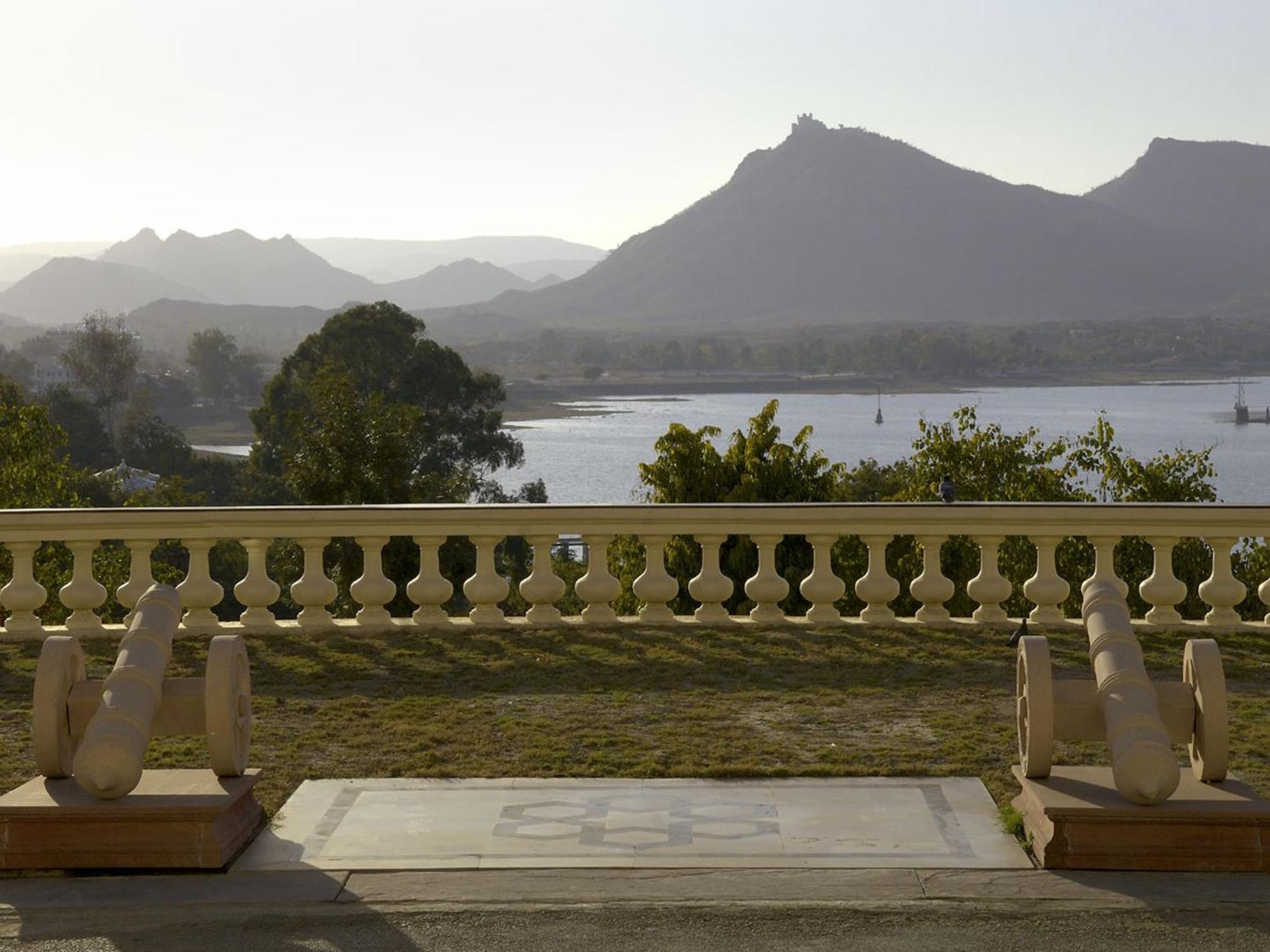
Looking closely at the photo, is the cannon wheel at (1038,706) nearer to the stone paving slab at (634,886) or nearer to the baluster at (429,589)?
the stone paving slab at (634,886)

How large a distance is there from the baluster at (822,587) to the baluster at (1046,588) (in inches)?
52.2

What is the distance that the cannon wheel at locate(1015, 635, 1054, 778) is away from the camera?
5.91 meters

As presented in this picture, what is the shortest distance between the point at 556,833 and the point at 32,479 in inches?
1172

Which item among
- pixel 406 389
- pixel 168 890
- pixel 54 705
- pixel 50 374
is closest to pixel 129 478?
pixel 406 389

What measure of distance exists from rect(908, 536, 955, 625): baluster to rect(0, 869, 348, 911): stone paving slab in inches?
250

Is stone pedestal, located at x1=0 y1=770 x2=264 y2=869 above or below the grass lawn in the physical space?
above

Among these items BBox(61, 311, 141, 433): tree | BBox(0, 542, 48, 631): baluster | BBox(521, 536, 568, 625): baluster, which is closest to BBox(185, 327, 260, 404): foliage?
BBox(61, 311, 141, 433): tree

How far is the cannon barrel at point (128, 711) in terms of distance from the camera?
5.60 metres

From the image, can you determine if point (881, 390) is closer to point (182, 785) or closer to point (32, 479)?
point (32, 479)

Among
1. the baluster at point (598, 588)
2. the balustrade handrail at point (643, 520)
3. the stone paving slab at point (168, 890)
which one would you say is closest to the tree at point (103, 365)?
the balustrade handrail at point (643, 520)

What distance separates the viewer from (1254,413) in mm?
173250

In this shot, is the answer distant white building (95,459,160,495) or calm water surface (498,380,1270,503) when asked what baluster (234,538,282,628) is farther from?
calm water surface (498,380,1270,503)

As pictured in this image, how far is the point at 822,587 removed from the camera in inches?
442

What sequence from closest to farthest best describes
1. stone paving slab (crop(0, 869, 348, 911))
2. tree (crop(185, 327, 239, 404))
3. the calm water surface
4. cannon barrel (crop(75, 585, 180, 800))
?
stone paving slab (crop(0, 869, 348, 911)) → cannon barrel (crop(75, 585, 180, 800)) → the calm water surface → tree (crop(185, 327, 239, 404))
